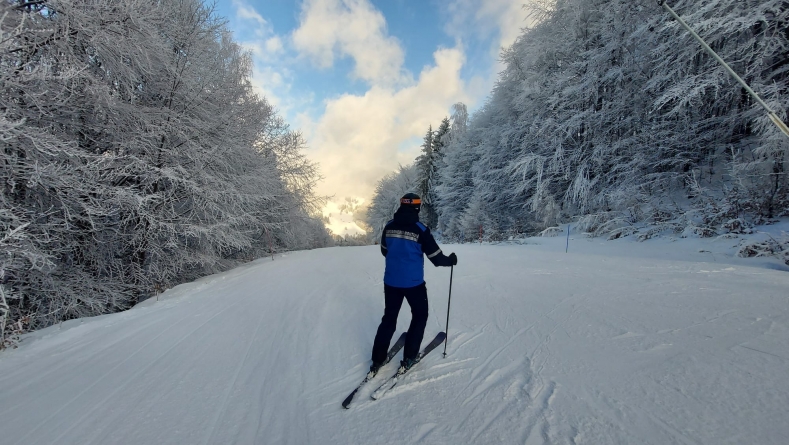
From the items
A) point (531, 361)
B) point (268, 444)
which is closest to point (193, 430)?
point (268, 444)

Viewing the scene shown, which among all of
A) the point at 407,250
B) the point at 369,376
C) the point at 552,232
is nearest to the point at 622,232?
the point at 552,232

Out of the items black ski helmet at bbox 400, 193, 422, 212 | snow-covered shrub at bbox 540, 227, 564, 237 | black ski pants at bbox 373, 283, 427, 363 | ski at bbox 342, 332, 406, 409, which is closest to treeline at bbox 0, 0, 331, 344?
ski at bbox 342, 332, 406, 409

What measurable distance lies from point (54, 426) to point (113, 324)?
3.04m

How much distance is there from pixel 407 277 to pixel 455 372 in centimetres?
99

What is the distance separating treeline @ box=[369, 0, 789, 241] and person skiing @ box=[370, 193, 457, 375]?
9630 mm

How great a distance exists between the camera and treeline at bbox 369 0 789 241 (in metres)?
8.25

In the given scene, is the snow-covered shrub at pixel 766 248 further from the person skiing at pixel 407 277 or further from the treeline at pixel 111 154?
the treeline at pixel 111 154

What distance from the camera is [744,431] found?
70.9 inches

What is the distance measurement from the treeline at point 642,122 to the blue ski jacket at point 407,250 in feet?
31.4

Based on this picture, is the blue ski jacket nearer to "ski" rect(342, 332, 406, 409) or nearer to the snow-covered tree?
"ski" rect(342, 332, 406, 409)

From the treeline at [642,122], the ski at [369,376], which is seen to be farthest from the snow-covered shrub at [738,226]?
the ski at [369,376]

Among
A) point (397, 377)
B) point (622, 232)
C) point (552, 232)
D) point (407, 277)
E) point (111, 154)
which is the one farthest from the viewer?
point (552, 232)

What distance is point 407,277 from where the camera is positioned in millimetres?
2918

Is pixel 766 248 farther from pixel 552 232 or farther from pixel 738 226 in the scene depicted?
pixel 552 232
